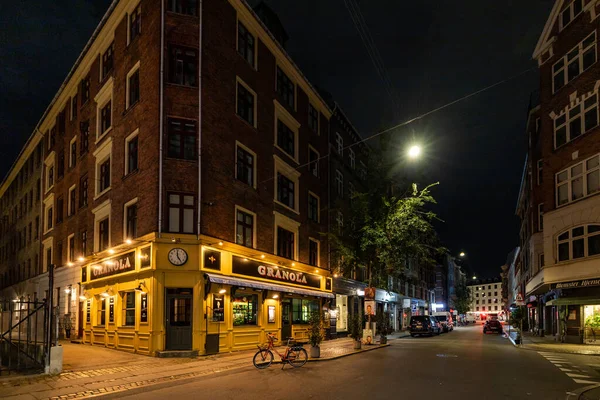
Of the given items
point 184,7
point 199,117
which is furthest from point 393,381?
point 184,7

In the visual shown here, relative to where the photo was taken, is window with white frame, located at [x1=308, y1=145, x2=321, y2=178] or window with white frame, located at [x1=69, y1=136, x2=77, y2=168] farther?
window with white frame, located at [x1=308, y1=145, x2=321, y2=178]

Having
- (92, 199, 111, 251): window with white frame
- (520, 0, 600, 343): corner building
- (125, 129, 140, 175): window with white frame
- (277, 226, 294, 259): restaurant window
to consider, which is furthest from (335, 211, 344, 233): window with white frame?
(125, 129, 140, 175): window with white frame

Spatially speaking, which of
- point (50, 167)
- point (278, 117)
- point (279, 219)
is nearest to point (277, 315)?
point (279, 219)

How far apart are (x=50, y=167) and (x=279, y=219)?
19602 millimetres

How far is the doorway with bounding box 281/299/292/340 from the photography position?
26956 millimetres

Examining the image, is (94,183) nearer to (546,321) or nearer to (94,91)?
(94,91)

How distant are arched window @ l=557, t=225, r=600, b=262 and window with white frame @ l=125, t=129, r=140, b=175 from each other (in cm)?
2451

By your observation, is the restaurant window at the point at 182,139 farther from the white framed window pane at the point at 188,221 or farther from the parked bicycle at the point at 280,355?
the parked bicycle at the point at 280,355

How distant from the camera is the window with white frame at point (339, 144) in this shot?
37638 mm

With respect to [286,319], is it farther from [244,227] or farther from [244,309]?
[244,227]

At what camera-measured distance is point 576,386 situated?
13.2 metres

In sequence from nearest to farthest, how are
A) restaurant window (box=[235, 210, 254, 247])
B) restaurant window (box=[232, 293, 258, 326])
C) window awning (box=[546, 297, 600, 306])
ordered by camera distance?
1. restaurant window (box=[232, 293, 258, 326])
2. restaurant window (box=[235, 210, 254, 247])
3. window awning (box=[546, 297, 600, 306])

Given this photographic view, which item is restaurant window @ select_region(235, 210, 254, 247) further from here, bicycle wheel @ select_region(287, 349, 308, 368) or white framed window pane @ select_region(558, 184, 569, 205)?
white framed window pane @ select_region(558, 184, 569, 205)

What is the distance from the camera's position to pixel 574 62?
29.0m
